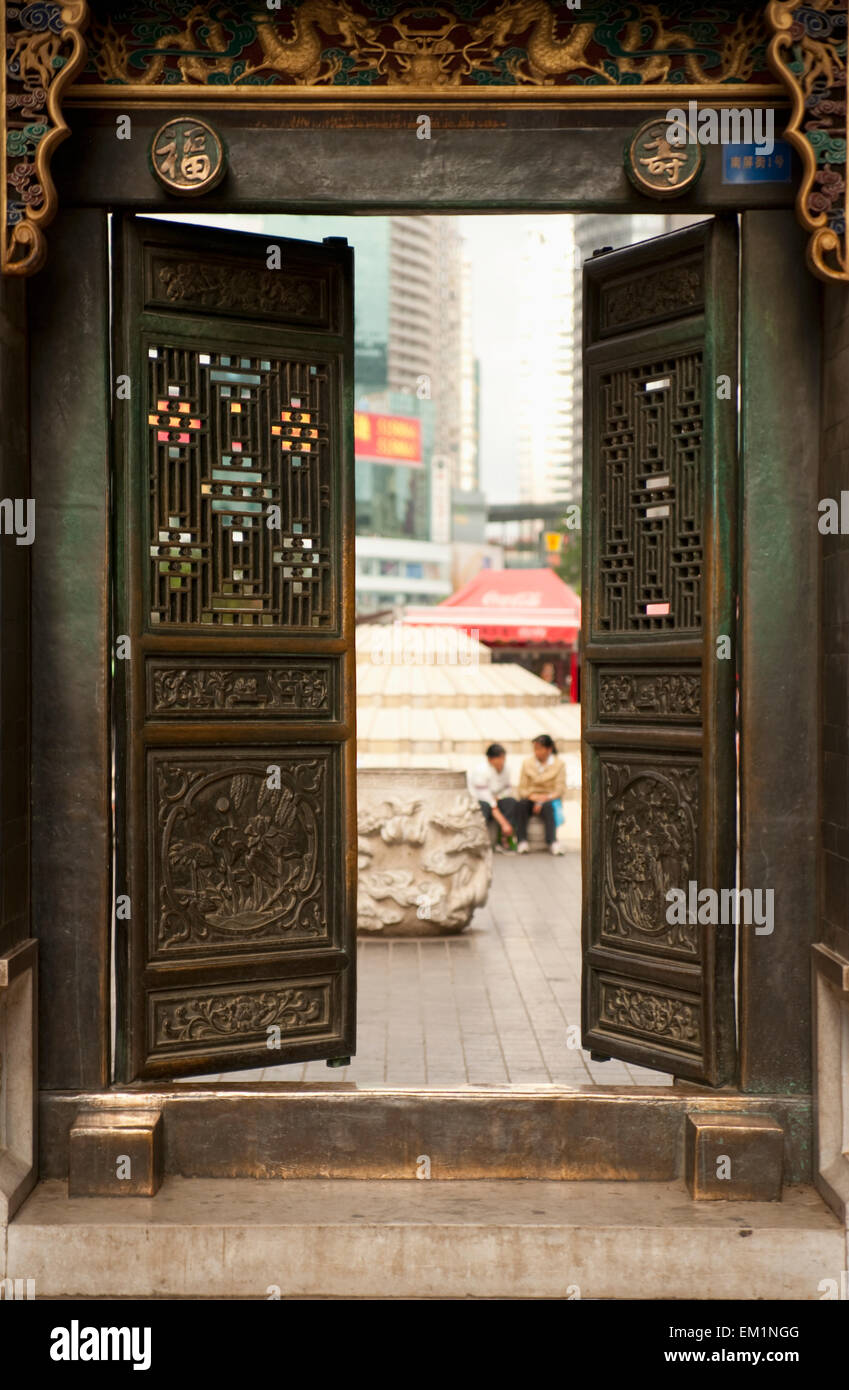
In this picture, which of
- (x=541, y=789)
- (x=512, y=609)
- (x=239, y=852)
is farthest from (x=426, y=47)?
(x=512, y=609)

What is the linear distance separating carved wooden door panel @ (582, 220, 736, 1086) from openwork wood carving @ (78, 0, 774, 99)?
0.57m

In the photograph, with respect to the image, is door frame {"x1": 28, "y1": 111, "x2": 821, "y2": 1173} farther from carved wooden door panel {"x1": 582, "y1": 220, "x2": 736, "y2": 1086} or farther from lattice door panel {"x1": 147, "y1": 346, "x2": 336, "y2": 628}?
lattice door panel {"x1": 147, "y1": 346, "x2": 336, "y2": 628}

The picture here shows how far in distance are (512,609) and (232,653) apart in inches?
762

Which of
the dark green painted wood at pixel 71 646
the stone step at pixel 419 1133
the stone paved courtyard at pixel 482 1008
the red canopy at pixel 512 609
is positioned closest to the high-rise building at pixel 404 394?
the red canopy at pixel 512 609

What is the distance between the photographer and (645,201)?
479cm

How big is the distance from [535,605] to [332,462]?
1924 cm

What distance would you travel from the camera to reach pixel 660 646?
5035 millimetres

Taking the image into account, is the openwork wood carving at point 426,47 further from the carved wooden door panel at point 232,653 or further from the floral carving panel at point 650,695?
the floral carving panel at point 650,695

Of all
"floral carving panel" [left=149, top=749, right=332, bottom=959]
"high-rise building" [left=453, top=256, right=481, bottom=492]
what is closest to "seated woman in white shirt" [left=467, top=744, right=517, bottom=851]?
"floral carving panel" [left=149, top=749, right=332, bottom=959]

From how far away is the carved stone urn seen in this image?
9586 millimetres

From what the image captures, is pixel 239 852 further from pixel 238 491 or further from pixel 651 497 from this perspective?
pixel 651 497

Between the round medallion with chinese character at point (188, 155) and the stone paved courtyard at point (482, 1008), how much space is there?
124 inches

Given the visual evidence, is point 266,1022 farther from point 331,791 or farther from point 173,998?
point 331,791

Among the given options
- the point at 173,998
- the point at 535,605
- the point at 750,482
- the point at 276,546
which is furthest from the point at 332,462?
the point at 535,605
